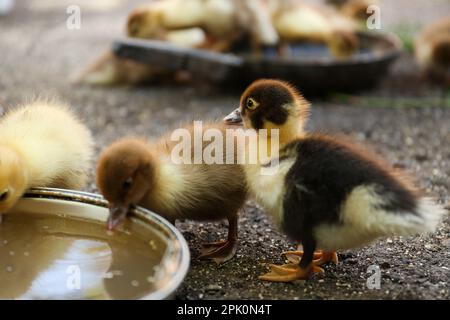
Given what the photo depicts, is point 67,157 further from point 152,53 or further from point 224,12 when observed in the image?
point 224,12

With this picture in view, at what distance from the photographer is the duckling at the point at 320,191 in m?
2.08

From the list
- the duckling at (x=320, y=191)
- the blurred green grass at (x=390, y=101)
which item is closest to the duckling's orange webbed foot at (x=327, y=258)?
the duckling at (x=320, y=191)

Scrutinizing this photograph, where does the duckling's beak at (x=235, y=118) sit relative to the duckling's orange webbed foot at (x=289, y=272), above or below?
above

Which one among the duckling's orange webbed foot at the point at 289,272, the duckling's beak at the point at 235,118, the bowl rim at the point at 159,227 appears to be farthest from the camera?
the duckling's beak at the point at 235,118

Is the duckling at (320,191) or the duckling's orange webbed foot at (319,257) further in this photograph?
the duckling's orange webbed foot at (319,257)

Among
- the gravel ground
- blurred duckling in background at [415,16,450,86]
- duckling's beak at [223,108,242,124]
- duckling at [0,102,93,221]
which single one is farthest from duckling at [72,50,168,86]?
duckling's beak at [223,108,242,124]

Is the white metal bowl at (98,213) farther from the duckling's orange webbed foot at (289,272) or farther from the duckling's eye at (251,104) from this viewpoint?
the duckling's eye at (251,104)

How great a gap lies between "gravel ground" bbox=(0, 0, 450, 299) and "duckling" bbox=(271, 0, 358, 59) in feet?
1.40

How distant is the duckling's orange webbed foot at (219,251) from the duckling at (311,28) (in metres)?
3.13

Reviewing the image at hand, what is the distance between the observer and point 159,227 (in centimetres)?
227

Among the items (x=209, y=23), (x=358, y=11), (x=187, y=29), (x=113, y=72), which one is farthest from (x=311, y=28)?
(x=113, y=72)

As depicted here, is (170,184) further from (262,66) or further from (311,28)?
(311,28)

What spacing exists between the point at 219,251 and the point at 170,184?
0.35 metres

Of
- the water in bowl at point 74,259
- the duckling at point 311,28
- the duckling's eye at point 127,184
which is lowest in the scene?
the water in bowl at point 74,259
